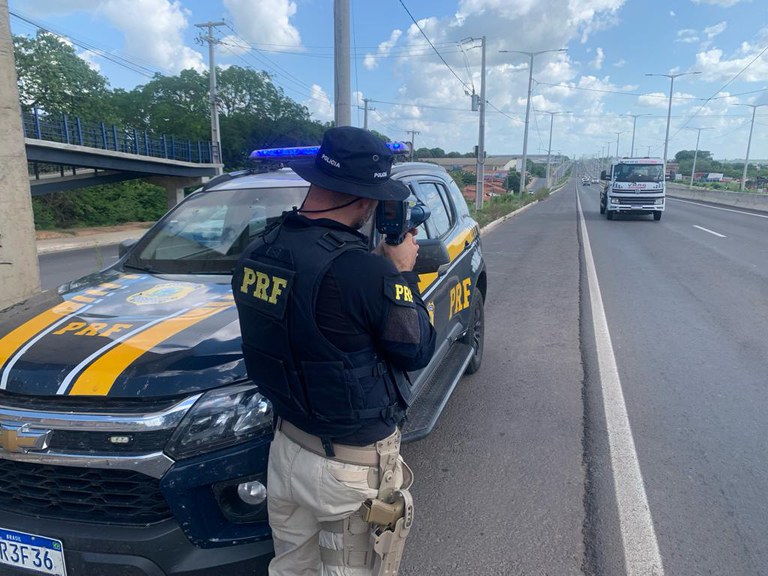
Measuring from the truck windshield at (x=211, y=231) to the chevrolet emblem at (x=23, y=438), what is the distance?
139cm

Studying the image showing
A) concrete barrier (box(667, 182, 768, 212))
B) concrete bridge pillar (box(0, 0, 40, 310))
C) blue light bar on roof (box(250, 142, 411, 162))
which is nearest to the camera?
blue light bar on roof (box(250, 142, 411, 162))

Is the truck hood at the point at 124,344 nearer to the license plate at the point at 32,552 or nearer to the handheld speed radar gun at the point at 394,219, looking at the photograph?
the license plate at the point at 32,552

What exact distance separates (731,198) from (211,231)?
36.6 m

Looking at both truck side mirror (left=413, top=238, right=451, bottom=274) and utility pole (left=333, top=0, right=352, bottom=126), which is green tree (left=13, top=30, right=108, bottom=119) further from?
truck side mirror (left=413, top=238, right=451, bottom=274)

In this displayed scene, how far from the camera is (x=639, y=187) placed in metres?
21.8

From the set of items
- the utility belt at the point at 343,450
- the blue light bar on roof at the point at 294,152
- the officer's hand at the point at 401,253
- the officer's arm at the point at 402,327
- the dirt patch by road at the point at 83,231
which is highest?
the blue light bar on roof at the point at 294,152

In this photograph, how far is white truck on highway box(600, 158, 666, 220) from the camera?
71.2ft

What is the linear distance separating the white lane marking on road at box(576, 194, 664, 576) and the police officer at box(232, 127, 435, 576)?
1.51 metres

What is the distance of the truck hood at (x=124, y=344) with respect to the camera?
2049 mm

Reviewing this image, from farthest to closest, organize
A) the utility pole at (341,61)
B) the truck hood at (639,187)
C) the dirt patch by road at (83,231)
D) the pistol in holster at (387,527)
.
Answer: the dirt patch by road at (83,231) < the truck hood at (639,187) < the utility pole at (341,61) < the pistol in holster at (387,527)

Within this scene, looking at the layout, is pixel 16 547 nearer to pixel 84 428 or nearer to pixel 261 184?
→ pixel 84 428

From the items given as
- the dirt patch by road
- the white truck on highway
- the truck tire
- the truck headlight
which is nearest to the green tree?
the dirt patch by road

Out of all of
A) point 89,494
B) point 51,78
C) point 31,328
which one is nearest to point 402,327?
point 89,494

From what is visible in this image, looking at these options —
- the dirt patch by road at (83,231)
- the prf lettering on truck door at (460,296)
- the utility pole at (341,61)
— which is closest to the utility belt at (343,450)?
the prf lettering on truck door at (460,296)
